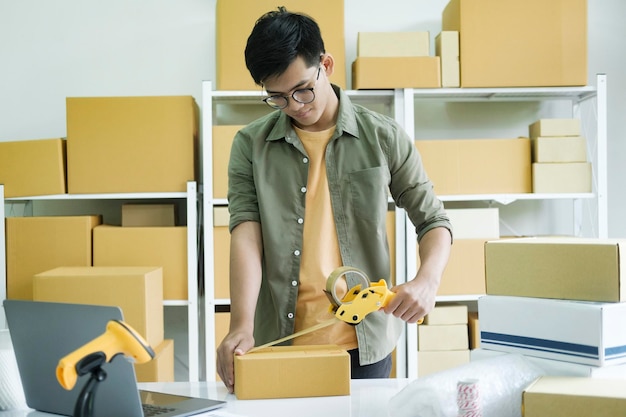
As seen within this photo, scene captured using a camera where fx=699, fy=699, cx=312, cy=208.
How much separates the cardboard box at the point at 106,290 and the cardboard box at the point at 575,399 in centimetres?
179

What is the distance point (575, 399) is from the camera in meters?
1.08

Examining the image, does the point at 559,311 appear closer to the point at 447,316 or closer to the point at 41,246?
the point at 447,316

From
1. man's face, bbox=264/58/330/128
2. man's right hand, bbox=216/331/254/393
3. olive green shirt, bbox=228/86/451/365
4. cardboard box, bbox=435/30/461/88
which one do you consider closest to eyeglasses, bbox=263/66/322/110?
man's face, bbox=264/58/330/128

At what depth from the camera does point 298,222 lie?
1.73m

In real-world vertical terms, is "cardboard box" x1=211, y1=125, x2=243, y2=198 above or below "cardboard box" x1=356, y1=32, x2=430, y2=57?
below

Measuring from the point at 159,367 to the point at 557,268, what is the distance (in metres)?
1.80

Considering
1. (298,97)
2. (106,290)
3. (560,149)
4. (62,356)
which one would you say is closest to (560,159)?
(560,149)

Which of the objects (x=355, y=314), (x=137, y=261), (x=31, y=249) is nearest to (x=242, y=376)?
(x=355, y=314)

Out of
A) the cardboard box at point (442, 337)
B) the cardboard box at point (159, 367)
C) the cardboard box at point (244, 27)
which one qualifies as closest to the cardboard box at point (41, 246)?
the cardboard box at point (159, 367)

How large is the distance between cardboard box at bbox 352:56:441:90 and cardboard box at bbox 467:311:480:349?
3.19 ft

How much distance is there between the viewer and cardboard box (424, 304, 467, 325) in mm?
2865

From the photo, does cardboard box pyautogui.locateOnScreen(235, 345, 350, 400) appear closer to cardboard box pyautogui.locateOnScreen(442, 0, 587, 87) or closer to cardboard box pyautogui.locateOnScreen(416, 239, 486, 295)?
cardboard box pyautogui.locateOnScreen(416, 239, 486, 295)

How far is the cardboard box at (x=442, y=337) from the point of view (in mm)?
2861

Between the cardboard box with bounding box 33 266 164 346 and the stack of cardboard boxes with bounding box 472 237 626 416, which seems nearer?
the stack of cardboard boxes with bounding box 472 237 626 416
